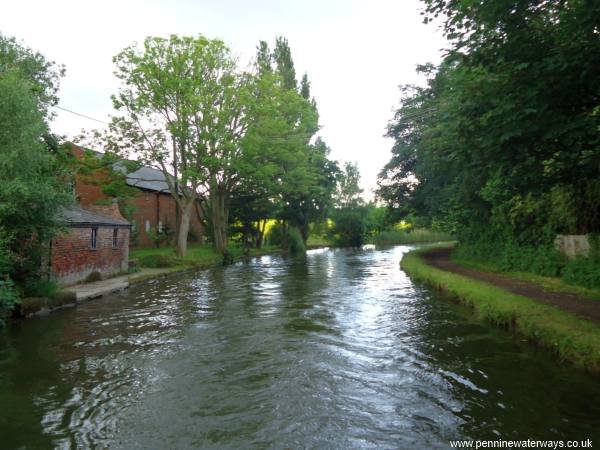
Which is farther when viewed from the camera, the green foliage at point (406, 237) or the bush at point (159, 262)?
the green foliage at point (406, 237)

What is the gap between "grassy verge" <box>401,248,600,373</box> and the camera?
22.8 ft

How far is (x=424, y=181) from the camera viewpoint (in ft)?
104

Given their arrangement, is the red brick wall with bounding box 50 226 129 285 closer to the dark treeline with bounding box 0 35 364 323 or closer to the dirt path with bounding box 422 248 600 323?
the dark treeline with bounding box 0 35 364 323

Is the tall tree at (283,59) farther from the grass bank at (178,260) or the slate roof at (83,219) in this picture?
the slate roof at (83,219)

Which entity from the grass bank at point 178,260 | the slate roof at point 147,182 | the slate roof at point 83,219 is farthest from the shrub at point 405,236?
the slate roof at point 83,219

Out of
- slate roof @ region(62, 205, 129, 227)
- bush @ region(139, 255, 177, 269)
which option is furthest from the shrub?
slate roof @ region(62, 205, 129, 227)

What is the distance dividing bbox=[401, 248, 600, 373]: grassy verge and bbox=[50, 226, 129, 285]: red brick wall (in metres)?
12.8

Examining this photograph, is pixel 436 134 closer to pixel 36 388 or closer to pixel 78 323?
pixel 78 323

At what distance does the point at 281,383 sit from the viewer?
6.72m

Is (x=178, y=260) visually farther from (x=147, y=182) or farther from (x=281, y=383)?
(x=281, y=383)

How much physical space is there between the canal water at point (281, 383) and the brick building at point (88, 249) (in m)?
4.79

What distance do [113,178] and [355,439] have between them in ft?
86.0

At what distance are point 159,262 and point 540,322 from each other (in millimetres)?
21601

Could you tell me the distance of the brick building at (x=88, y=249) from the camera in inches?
641
